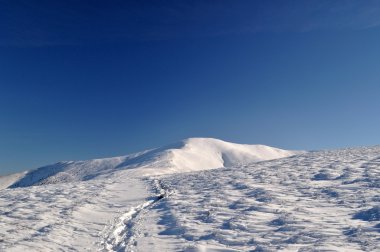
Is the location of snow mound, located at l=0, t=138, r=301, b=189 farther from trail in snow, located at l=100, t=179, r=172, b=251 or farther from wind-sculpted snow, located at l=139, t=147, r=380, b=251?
trail in snow, located at l=100, t=179, r=172, b=251

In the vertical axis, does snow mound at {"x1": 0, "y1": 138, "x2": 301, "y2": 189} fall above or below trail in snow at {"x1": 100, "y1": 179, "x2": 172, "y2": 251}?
above

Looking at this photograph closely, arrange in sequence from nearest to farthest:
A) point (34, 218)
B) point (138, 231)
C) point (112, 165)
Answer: point (138, 231) → point (34, 218) → point (112, 165)

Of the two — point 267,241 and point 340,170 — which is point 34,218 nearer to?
point 267,241

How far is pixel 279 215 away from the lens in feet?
47.0

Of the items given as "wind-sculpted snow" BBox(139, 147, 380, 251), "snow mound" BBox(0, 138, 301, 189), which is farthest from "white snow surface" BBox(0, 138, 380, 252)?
"snow mound" BBox(0, 138, 301, 189)

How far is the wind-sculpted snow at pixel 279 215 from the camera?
11258 mm

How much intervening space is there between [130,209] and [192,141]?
170 m

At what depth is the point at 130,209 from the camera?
60.8 feet

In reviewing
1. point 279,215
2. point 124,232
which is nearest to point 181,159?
point 279,215

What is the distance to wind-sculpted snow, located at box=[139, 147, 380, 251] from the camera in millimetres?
11258

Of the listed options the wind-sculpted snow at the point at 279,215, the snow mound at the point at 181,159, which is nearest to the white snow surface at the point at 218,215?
the wind-sculpted snow at the point at 279,215

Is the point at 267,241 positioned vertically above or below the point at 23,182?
below

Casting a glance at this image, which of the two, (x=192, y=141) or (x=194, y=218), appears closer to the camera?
(x=194, y=218)

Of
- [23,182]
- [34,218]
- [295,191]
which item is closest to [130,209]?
[34,218]
